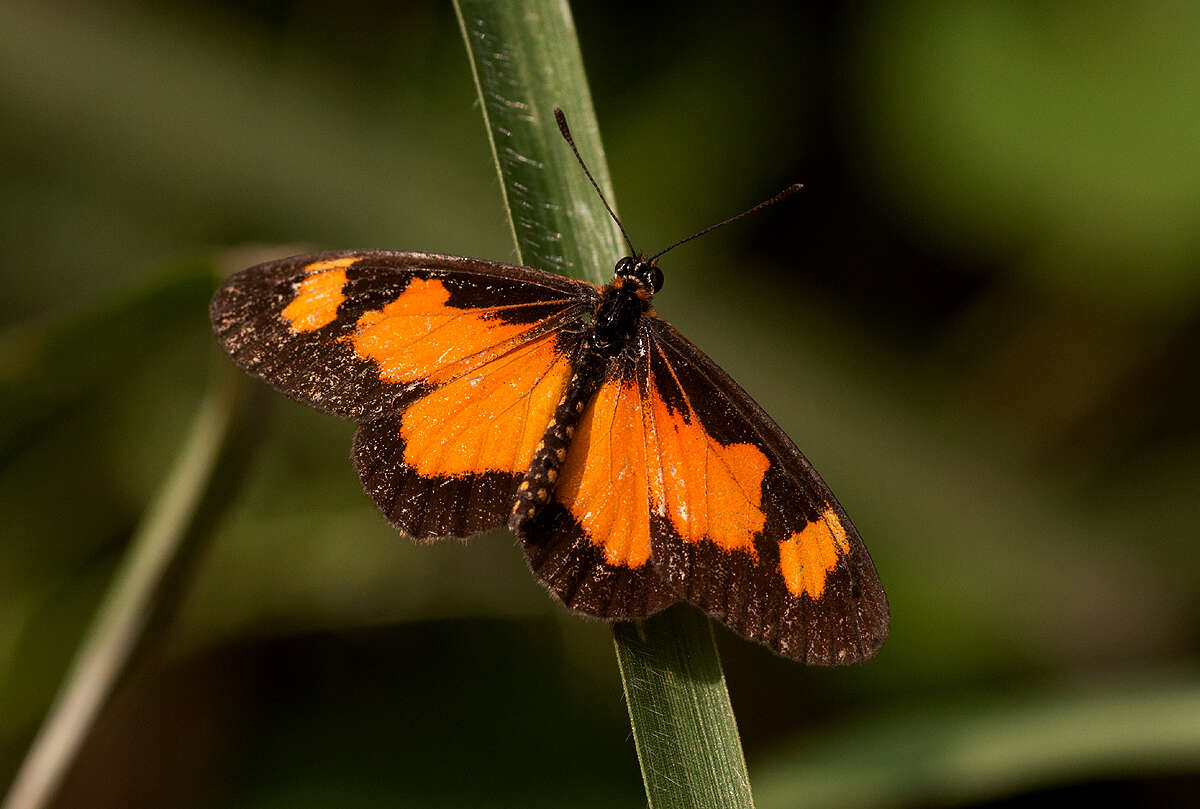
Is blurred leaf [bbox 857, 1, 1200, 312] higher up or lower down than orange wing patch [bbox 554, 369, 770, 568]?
higher up

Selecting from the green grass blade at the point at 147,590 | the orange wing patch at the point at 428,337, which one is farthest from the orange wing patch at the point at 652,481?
the green grass blade at the point at 147,590

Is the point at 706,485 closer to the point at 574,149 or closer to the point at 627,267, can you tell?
the point at 627,267

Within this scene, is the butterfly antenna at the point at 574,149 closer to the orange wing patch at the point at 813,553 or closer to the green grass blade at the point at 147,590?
the orange wing patch at the point at 813,553

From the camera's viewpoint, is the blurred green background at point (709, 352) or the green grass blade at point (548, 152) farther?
the blurred green background at point (709, 352)

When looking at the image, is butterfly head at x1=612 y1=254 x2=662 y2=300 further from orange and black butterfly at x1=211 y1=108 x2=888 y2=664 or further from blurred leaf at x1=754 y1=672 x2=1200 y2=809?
blurred leaf at x1=754 y1=672 x2=1200 y2=809

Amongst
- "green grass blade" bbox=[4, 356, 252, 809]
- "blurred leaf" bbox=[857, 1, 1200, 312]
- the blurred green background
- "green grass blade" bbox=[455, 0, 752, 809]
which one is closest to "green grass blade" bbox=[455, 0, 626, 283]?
"green grass blade" bbox=[455, 0, 752, 809]

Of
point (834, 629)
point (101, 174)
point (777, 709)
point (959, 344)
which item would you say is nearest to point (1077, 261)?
point (959, 344)

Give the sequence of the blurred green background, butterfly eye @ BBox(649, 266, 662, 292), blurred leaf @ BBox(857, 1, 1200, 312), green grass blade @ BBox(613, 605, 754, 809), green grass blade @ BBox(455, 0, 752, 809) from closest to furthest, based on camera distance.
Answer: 1. green grass blade @ BBox(613, 605, 754, 809)
2. green grass blade @ BBox(455, 0, 752, 809)
3. butterfly eye @ BBox(649, 266, 662, 292)
4. the blurred green background
5. blurred leaf @ BBox(857, 1, 1200, 312)
